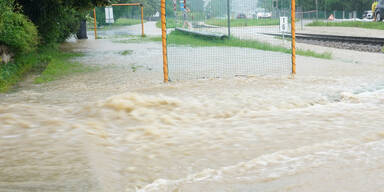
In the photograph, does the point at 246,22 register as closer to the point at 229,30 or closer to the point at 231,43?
the point at 229,30

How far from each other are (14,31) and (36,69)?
2.13 meters

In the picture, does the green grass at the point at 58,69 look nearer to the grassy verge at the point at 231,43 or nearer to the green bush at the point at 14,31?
the green bush at the point at 14,31

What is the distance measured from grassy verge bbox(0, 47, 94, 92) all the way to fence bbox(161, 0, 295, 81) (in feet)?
9.95

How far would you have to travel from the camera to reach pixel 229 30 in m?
11.8

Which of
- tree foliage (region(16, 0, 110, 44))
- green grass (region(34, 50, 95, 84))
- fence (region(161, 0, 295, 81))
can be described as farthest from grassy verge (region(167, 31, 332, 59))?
green grass (region(34, 50, 95, 84))

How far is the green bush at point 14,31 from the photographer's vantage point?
1101cm

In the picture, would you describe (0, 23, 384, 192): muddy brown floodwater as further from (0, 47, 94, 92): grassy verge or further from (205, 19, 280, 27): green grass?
(205, 19, 280, 27): green grass

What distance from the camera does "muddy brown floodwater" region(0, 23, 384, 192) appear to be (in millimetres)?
4047

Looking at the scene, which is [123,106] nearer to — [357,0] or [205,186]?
[205,186]

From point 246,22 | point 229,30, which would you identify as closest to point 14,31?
point 229,30

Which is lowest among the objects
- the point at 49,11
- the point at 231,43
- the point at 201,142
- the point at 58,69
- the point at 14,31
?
the point at 201,142

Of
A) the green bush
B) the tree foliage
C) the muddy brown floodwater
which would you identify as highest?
the tree foliage

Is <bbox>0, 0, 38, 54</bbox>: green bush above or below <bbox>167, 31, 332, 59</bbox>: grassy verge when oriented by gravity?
above

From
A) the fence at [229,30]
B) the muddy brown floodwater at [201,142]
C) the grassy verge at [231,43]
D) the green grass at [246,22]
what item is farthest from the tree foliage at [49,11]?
the muddy brown floodwater at [201,142]
